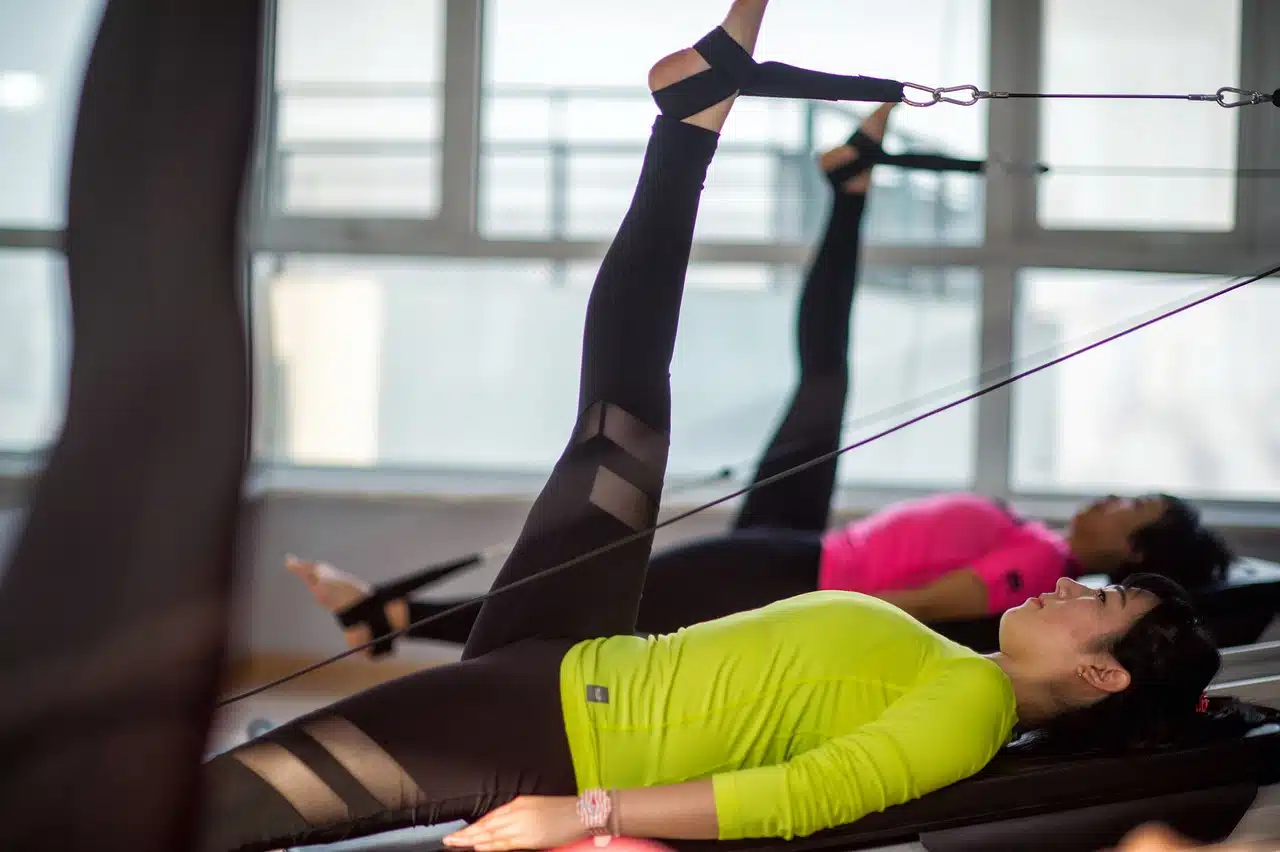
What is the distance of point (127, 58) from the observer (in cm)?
62

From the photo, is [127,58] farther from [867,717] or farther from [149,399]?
[867,717]

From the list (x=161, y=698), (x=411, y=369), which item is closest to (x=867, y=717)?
(x=161, y=698)

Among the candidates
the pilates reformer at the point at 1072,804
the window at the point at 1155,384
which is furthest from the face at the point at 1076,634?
the window at the point at 1155,384

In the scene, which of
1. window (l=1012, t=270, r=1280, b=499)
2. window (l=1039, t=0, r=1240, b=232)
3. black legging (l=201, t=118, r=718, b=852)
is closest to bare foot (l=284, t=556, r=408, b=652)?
black legging (l=201, t=118, r=718, b=852)

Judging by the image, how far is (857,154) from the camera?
79.4 inches

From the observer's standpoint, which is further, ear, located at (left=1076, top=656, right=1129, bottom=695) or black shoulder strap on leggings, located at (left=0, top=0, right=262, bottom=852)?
ear, located at (left=1076, top=656, right=1129, bottom=695)

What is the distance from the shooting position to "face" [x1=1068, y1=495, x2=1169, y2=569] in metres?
1.90

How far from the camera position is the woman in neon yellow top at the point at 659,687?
3.59 feet

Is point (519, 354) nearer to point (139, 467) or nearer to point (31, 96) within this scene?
point (31, 96)

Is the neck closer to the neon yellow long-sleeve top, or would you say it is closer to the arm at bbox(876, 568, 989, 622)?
the neon yellow long-sleeve top

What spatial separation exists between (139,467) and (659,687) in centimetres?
69

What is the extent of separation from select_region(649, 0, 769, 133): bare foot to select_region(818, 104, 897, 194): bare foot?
0.74 metres

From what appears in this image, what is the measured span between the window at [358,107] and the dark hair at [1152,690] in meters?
2.08

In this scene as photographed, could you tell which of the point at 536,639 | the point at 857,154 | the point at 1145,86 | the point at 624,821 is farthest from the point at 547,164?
the point at 624,821
